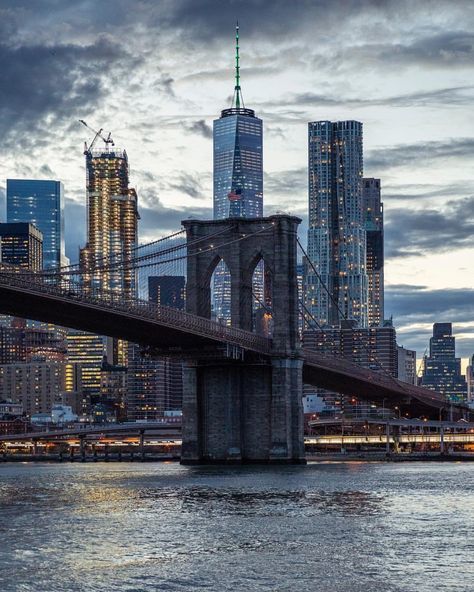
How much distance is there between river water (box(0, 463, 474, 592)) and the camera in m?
32.4

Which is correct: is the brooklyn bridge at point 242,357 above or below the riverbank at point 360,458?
above

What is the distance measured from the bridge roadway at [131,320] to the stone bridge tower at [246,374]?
66.1 inches

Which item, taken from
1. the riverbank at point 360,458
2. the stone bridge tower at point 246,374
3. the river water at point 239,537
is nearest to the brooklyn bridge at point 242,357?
the stone bridge tower at point 246,374

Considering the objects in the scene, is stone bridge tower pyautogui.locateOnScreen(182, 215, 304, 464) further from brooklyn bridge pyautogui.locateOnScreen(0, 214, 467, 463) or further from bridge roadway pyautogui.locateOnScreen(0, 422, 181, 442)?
bridge roadway pyautogui.locateOnScreen(0, 422, 181, 442)

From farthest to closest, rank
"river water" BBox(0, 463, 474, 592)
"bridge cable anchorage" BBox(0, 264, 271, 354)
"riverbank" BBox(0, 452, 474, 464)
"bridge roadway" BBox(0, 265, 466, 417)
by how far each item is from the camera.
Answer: "riverbank" BBox(0, 452, 474, 464) → "bridge roadway" BBox(0, 265, 466, 417) → "bridge cable anchorage" BBox(0, 264, 271, 354) → "river water" BBox(0, 463, 474, 592)

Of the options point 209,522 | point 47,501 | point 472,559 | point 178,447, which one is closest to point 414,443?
point 178,447

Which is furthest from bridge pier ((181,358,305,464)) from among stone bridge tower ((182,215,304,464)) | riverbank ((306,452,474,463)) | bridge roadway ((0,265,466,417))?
riverbank ((306,452,474,463))

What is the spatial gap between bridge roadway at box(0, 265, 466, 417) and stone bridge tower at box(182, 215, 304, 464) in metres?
1.68

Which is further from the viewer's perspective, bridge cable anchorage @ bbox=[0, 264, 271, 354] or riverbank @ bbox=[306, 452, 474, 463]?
riverbank @ bbox=[306, 452, 474, 463]

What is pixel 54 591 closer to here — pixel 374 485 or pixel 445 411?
pixel 374 485

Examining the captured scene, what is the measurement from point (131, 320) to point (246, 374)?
1518cm

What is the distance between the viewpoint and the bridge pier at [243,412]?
274ft

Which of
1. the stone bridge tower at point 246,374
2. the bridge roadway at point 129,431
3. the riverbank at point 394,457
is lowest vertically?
the riverbank at point 394,457

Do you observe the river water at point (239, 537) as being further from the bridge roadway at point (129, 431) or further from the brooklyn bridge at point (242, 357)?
the bridge roadway at point (129, 431)
